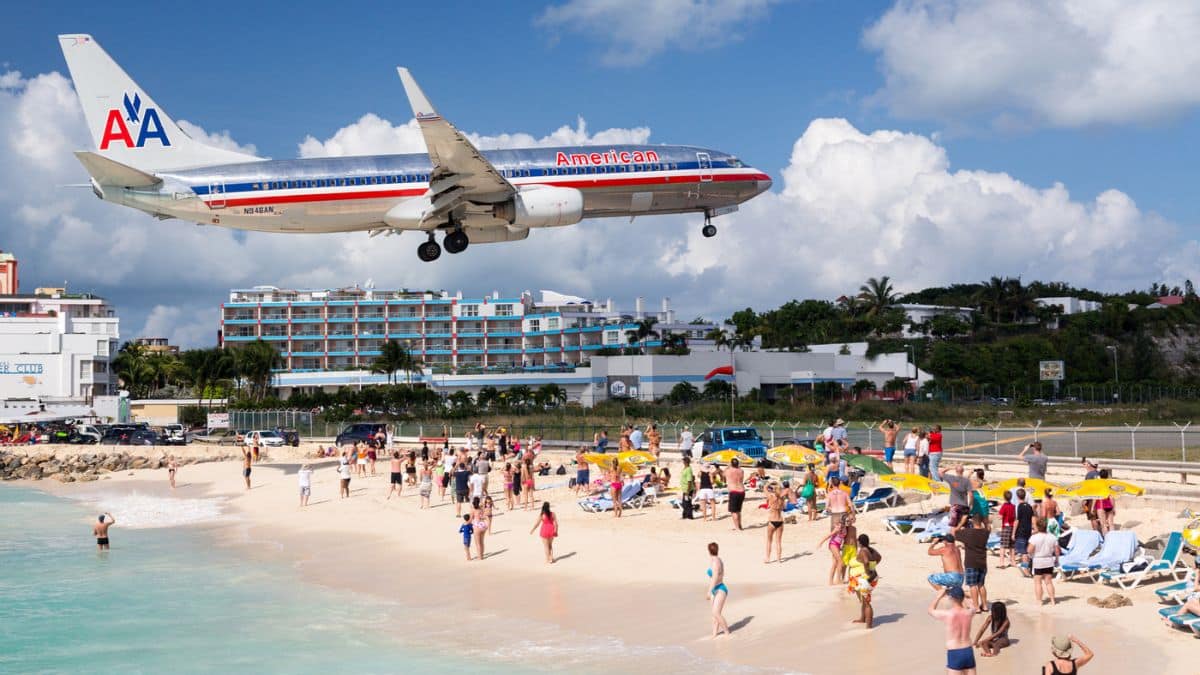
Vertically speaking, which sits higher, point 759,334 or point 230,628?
point 759,334

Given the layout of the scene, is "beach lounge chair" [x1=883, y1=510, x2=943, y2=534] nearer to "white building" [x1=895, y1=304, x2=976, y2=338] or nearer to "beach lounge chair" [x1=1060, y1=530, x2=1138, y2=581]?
"beach lounge chair" [x1=1060, y1=530, x2=1138, y2=581]

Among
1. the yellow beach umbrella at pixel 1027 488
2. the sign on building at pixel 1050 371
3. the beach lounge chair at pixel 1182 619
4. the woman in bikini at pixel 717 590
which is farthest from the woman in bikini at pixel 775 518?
the sign on building at pixel 1050 371

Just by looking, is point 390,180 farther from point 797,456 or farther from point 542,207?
point 797,456

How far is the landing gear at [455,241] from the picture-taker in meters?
34.6

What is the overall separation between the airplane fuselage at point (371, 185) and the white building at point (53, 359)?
67314 mm

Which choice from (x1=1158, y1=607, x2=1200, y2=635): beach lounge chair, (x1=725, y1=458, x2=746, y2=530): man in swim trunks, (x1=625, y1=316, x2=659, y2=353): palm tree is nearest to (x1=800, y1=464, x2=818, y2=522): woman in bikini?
(x1=725, y1=458, x2=746, y2=530): man in swim trunks

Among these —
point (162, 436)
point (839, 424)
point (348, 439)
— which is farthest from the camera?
point (162, 436)

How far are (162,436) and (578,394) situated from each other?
35.0 m

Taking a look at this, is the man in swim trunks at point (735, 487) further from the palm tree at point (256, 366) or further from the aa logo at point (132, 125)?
the palm tree at point (256, 366)

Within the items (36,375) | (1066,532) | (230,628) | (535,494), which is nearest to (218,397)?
(36,375)

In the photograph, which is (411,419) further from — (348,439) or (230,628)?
(230,628)

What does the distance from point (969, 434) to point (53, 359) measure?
262ft

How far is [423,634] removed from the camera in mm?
19000

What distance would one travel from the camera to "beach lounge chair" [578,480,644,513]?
28953 mm
